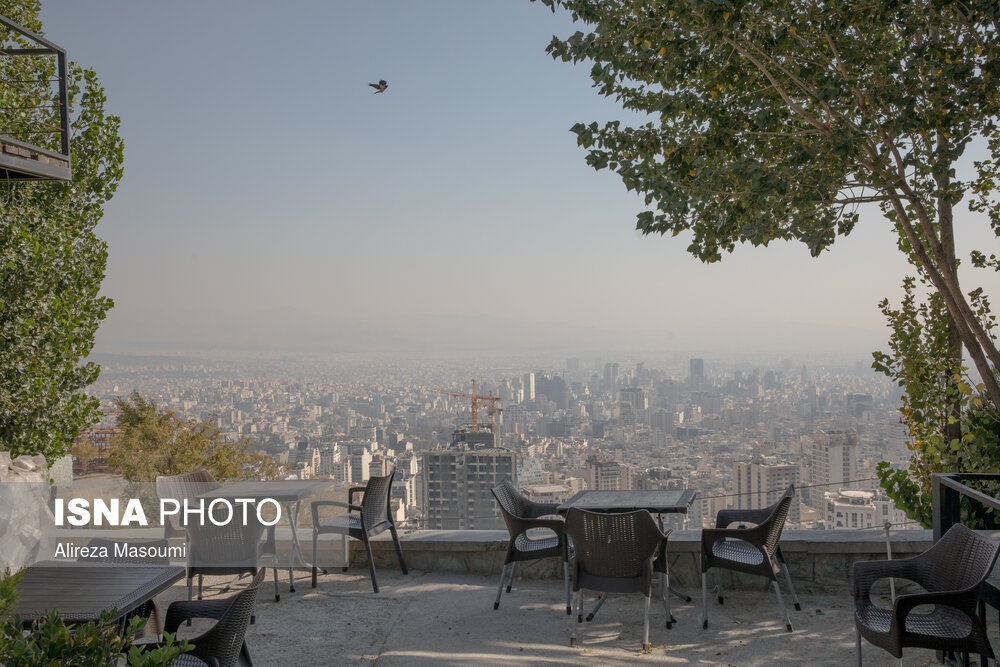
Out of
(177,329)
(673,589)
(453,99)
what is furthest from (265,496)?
(177,329)

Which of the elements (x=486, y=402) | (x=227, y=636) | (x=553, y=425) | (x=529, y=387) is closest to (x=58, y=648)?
(x=227, y=636)

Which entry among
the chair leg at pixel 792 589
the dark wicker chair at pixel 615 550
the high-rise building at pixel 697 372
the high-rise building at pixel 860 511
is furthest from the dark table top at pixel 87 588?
the high-rise building at pixel 697 372

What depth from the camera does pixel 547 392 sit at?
80.5 ft

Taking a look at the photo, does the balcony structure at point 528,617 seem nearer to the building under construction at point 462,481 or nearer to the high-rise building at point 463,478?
the building under construction at point 462,481

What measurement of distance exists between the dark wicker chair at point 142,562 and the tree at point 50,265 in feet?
3.95

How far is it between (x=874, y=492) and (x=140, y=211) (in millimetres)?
21201

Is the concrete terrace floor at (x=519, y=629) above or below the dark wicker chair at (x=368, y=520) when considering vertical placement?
below

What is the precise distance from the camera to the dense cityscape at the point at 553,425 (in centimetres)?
688

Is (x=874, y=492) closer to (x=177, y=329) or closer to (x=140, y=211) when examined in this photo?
(x=140, y=211)

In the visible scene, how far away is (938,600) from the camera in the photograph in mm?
3074

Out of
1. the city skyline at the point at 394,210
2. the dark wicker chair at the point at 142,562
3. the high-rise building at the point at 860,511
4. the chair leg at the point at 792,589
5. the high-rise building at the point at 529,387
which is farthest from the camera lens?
the high-rise building at the point at 529,387

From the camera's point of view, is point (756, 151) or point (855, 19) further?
point (756, 151)

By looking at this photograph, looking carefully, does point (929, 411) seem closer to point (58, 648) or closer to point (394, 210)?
point (58, 648)

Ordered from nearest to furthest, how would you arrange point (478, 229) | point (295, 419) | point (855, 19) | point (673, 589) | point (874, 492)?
1. point (855, 19)
2. point (673, 589)
3. point (874, 492)
4. point (295, 419)
5. point (478, 229)
